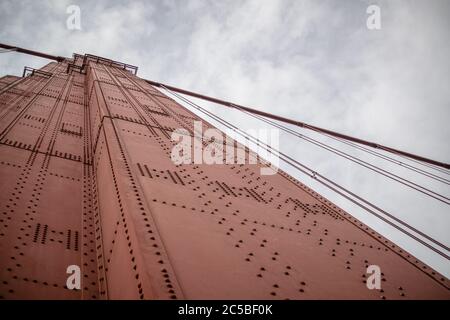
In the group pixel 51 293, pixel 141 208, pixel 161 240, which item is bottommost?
pixel 51 293

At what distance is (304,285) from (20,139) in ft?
19.0

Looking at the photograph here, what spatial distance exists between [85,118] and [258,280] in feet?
30.2

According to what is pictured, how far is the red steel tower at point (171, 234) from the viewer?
2553mm

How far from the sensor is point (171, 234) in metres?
2.81

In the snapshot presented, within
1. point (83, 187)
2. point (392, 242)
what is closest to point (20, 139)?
point (83, 187)

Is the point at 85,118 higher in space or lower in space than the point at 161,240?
higher

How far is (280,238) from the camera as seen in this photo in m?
3.49

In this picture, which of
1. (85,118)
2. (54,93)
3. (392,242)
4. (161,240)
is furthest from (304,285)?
(54,93)

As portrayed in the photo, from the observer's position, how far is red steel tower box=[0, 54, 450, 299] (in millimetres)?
2553

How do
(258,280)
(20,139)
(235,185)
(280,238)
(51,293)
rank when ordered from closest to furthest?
(258,280), (51,293), (280,238), (235,185), (20,139)

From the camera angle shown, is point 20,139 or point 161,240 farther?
point 20,139

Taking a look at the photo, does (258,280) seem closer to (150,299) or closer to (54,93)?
(150,299)
